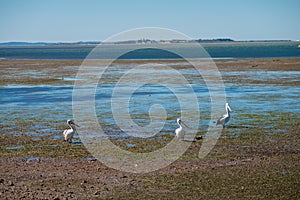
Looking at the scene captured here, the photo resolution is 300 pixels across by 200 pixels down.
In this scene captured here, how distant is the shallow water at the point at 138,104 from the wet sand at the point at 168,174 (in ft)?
8.96

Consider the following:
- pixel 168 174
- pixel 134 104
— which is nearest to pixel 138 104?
pixel 134 104

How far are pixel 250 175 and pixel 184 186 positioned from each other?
1.85m

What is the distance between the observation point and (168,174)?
12906 millimetres

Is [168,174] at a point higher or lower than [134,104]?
higher

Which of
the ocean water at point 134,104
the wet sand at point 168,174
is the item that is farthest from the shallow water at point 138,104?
the wet sand at point 168,174

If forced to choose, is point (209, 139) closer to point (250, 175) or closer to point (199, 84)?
point (250, 175)

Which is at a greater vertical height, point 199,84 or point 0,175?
point 0,175

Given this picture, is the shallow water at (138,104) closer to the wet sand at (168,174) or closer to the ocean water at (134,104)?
the ocean water at (134,104)

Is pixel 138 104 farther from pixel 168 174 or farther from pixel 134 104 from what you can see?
pixel 168 174

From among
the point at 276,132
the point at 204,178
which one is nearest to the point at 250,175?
the point at 204,178

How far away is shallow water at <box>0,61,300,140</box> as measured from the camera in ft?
67.3

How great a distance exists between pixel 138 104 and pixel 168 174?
14.4 meters

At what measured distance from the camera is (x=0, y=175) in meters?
12.9

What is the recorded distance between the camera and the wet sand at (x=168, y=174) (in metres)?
11.3
